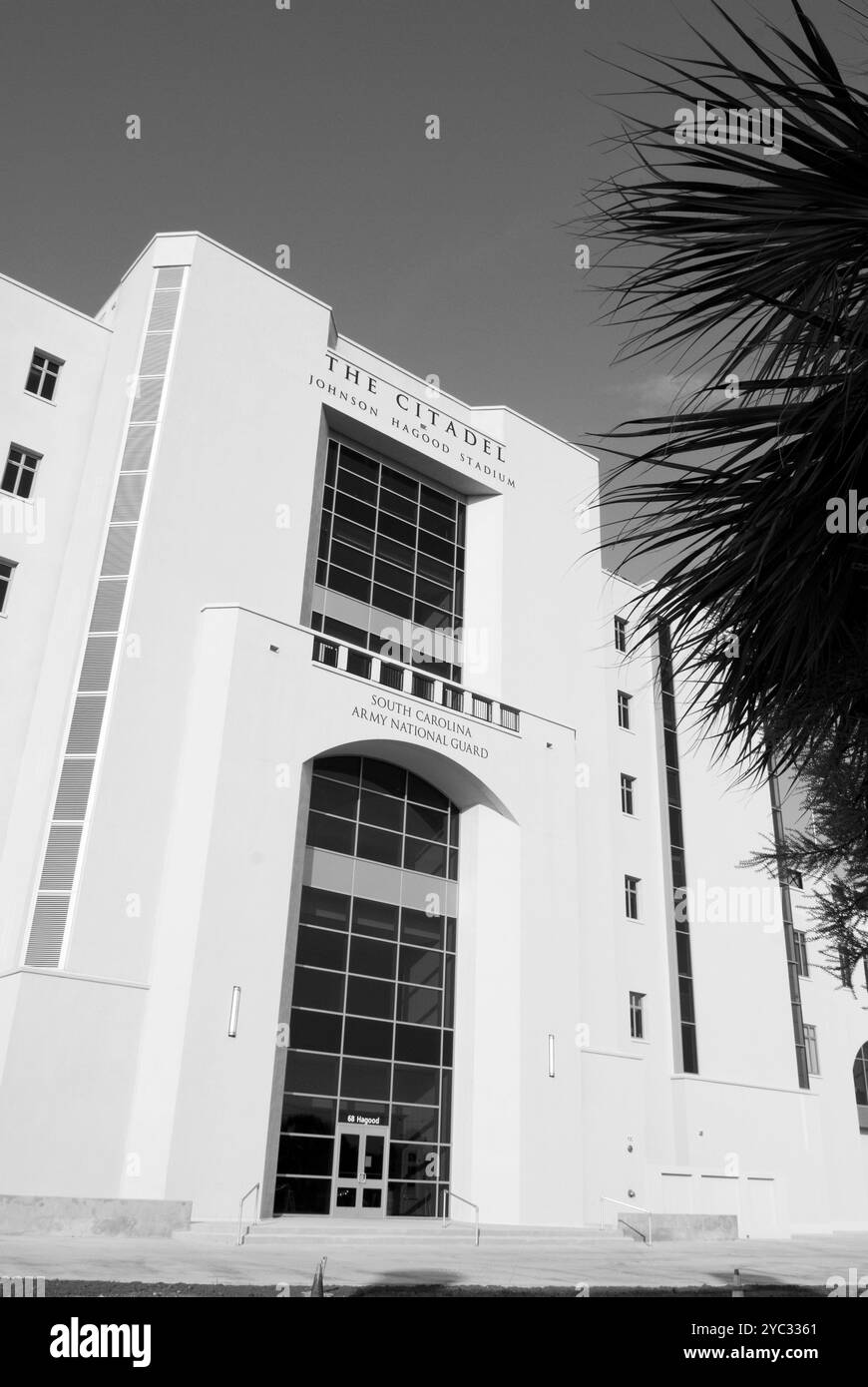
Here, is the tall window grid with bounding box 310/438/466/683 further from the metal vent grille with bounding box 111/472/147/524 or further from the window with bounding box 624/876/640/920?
the window with bounding box 624/876/640/920

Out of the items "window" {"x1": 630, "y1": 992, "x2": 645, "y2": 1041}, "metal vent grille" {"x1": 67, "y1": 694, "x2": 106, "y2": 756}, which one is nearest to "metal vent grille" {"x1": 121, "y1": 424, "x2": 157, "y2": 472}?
"metal vent grille" {"x1": 67, "y1": 694, "x2": 106, "y2": 756}

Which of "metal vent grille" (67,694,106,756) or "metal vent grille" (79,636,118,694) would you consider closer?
"metal vent grille" (67,694,106,756)

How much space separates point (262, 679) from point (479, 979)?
30.5ft

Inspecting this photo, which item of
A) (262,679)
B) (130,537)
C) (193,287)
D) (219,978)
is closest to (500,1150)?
(219,978)

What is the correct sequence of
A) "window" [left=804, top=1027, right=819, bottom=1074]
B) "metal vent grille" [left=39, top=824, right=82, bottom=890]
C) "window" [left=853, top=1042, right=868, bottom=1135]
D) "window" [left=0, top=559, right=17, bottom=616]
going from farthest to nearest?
1. "window" [left=853, top=1042, right=868, bottom=1135]
2. "window" [left=804, top=1027, right=819, bottom=1074]
3. "window" [left=0, top=559, right=17, bottom=616]
4. "metal vent grille" [left=39, top=824, right=82, bottom=890]

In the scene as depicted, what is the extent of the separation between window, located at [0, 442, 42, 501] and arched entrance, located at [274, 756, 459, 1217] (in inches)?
378

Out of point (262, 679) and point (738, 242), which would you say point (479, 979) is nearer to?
point (262, 679)

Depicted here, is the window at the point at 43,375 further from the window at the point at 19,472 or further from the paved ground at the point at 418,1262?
the paved ground at the point at 418,1262

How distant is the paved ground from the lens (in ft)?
40.5

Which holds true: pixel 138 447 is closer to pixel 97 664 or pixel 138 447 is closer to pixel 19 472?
pixel 19 472

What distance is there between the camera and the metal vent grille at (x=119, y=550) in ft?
80.9

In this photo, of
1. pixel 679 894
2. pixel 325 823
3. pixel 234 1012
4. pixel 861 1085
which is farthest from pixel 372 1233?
pixel 861 1085

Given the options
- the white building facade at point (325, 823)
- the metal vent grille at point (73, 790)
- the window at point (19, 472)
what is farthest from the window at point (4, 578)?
the metal vent grille at point (73, 790)

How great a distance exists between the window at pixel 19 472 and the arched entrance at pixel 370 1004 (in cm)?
959
